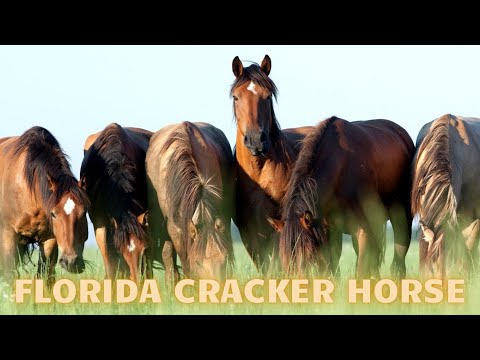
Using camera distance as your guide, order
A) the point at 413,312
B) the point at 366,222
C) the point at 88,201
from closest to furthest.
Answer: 1. the point at 413,312
2. the point at 88,201
3. the point at 366,222

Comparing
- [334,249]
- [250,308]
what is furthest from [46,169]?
[334,249]

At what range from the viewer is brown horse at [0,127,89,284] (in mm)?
10281

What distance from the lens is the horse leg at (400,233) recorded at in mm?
12148

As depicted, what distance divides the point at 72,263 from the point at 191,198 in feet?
4.18

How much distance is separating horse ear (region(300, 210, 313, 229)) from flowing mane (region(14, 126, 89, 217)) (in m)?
2.05

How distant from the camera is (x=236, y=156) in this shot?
11.6 m

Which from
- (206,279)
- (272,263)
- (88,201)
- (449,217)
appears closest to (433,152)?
(449,217)

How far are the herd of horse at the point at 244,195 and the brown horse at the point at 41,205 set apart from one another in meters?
0.01

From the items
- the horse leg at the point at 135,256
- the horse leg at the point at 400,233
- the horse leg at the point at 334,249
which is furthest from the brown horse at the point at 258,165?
the horse leg at the point at 400,233

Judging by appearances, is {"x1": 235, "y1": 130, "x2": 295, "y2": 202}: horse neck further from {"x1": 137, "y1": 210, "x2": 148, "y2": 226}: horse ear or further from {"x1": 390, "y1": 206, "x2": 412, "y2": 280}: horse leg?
{"x1": 390, "y1": 206, "x2": 412, "y2": 280}: horse leg

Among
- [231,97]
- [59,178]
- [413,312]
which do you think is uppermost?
[231,97]

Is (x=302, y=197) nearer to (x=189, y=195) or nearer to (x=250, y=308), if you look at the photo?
(x=189, y=195)

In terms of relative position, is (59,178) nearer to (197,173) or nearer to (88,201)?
(88,201)

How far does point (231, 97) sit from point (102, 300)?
276 cm
